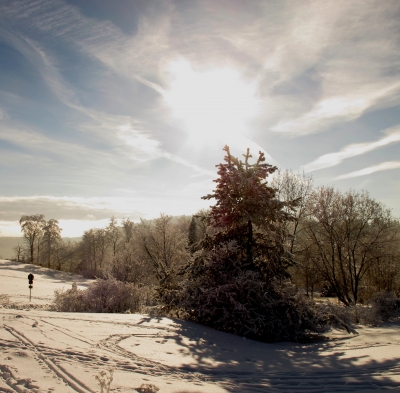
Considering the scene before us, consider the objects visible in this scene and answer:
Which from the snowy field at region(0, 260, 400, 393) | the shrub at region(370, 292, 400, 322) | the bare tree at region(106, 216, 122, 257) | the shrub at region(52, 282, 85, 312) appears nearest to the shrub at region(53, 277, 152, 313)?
the shrub at region(52, 282, 85, 312)

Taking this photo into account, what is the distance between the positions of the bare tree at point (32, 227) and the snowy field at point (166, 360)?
4869cm

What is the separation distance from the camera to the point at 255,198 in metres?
11.2

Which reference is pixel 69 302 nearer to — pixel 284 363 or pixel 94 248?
pixel 284 363

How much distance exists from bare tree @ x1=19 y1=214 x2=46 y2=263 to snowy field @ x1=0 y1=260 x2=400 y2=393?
48693 millimetres

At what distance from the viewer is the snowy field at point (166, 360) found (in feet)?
13.0

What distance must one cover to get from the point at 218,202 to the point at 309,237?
13.9m

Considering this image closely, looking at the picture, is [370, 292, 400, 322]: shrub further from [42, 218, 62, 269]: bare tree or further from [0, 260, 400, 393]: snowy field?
[42, 218, 62, 269]: bare tree

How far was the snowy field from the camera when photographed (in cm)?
396

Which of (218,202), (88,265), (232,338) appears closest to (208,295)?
(232,338)

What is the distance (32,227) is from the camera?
164 feet

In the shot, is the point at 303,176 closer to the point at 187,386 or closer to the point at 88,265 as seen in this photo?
the point at 187,386

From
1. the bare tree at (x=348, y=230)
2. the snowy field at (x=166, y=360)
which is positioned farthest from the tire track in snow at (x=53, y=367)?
the bare tree at (x=348, y=230)

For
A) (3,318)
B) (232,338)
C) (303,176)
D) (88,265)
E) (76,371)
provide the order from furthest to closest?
(88,265) → (303,176) → (232,338) → (3,318) → (76,371)

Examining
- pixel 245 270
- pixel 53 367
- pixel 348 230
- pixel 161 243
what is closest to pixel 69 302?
pixel 245 270
